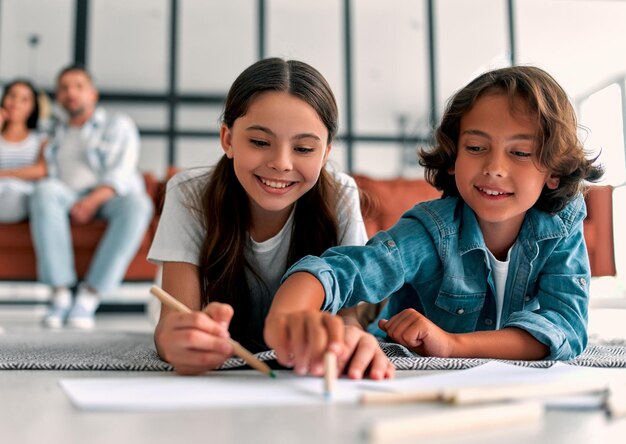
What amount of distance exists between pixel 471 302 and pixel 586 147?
14.0 inches

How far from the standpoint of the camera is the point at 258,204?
115cm

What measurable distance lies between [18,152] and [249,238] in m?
2.63

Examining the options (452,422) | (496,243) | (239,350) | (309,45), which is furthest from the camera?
(309,45)

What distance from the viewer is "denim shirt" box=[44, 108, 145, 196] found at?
10.8 feet

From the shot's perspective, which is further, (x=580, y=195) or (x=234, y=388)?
(x=580, y=195)

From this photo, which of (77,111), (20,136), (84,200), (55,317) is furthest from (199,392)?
(20,136)

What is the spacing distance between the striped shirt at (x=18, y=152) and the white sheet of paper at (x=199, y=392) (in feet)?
9.92

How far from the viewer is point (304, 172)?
1055mm

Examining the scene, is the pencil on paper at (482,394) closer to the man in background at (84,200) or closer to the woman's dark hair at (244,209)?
the woman's dark hair at (244,209)

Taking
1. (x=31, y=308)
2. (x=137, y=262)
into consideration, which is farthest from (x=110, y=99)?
(x=137, y=262)

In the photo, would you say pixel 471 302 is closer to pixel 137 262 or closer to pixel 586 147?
pixel 586 147

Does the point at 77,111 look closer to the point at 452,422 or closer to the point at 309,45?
the point at 309,45

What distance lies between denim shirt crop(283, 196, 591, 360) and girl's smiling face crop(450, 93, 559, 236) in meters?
0.06

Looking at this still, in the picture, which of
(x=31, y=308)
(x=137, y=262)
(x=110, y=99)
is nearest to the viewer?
(x=137, y=262)
